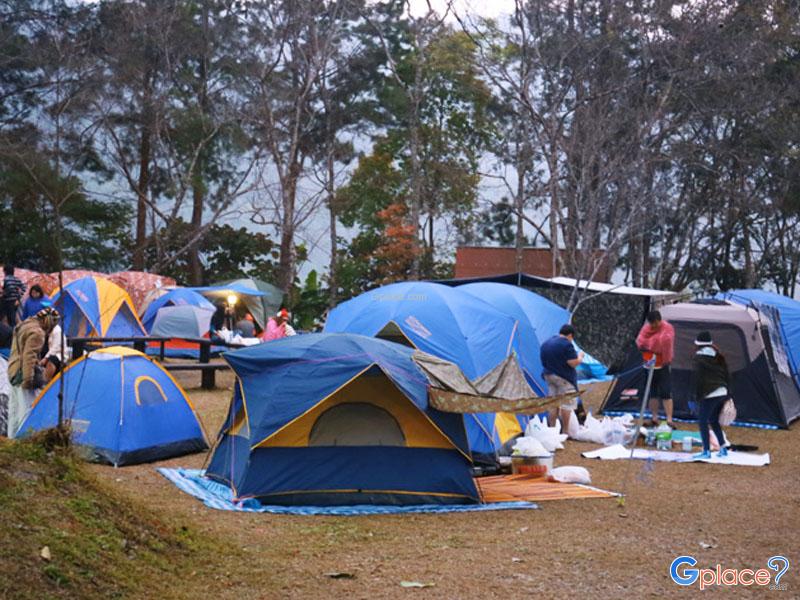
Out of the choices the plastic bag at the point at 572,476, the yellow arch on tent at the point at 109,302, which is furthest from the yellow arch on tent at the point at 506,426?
the yellow arch on tent at the point at 109,302

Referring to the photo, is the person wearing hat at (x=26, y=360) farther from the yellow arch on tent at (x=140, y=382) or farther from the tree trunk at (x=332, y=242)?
the tree trunk at (x=332, y=242)

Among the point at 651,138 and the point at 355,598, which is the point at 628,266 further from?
the point at 355,598

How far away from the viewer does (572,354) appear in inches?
441

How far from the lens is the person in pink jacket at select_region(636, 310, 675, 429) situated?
1182 centimetres

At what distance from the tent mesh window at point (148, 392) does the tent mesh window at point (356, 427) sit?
7.39 feet

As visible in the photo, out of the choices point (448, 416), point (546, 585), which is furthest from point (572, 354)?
point (546, 585)

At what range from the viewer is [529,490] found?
27.7ft

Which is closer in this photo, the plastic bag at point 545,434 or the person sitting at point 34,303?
the plastic bag at point 545,434

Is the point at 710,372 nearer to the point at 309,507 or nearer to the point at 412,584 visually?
the point at 309,507

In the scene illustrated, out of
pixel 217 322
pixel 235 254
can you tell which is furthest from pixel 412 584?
pixel 235 254

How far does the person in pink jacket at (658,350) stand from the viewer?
38.8 ft

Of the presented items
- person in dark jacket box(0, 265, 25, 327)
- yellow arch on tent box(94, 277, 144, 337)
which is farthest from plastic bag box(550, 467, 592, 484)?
yellow arch on tent box(94, 277, 144, 337)

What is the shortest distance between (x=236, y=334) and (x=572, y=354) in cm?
927

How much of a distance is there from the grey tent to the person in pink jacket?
0.68m
